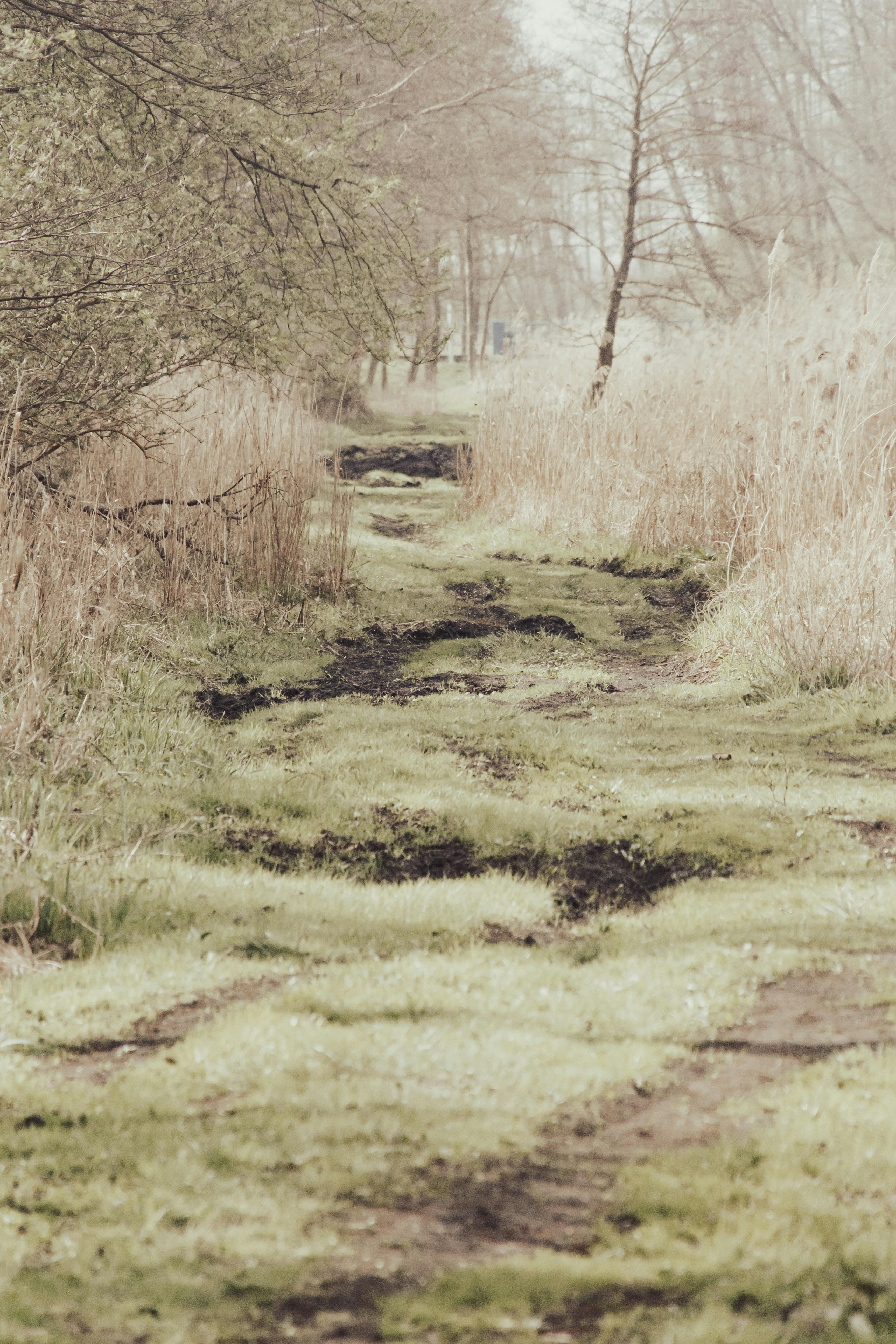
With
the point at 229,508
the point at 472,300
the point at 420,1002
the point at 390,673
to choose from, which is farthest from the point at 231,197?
the point at 472,300

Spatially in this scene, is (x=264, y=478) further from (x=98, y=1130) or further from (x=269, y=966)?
(x=98, y=1130)

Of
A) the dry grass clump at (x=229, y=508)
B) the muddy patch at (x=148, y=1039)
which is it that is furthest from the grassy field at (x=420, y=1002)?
the dry grass clump at (x=229, y=508)

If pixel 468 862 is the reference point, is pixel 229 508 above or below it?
above

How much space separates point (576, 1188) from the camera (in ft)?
7.28

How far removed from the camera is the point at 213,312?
819 cm

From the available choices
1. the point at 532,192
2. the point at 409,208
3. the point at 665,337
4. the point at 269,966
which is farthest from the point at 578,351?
the point at 269,966

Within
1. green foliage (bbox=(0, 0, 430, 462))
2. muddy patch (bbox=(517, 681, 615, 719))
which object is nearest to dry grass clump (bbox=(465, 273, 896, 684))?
muddy patch (bbox=(517, 681, 615, 719))

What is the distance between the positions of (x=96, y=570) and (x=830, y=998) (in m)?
5.36

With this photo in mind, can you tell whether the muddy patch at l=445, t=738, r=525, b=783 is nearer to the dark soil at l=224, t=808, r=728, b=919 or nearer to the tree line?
the dark soil at l=224, t=808, r=728, b=919

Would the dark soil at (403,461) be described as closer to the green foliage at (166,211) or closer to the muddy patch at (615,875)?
the green foliage at (166,211)

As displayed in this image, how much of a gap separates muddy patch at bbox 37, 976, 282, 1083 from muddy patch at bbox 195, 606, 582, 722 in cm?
360

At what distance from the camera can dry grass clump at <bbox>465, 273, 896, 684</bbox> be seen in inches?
275

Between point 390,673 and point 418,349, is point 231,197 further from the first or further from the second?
point 390,673

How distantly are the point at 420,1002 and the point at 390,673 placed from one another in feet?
16.6
